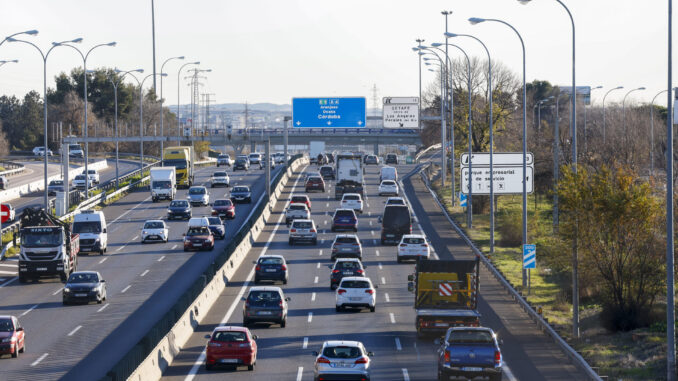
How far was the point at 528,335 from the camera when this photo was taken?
113 feet

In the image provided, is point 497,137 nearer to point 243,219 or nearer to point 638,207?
point 243,219

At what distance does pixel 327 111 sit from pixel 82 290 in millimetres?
47914

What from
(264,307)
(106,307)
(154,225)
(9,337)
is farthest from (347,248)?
(9,337)

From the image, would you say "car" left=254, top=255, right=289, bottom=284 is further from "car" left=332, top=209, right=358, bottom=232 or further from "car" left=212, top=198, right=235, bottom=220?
"car" left=212, top=198, right=235, bottom=220

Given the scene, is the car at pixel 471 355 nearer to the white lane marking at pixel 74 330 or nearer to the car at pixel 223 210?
the white lane marking at pixel 74 330

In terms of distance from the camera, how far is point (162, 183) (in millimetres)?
83188

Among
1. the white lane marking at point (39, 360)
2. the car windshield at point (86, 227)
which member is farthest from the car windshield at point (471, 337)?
the car windshield at point (86, 227)

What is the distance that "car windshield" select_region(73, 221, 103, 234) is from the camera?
186 feet

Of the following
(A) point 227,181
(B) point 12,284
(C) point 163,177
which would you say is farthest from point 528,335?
(A) point 227,181

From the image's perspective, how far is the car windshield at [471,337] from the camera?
82.4 ft

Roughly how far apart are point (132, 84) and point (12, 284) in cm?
15433

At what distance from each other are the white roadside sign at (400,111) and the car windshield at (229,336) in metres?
61.0

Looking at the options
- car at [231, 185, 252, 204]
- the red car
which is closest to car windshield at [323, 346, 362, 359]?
the red car

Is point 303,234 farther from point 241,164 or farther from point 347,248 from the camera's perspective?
point 241,164
